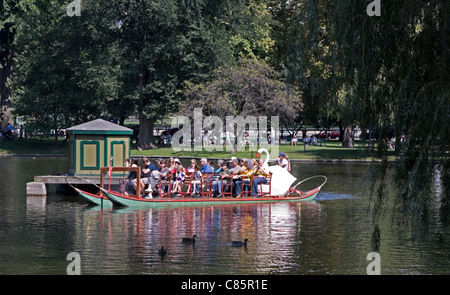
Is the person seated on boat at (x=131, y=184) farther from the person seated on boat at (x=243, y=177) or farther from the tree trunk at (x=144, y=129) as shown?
the tree trunk at (x=144, y=129)

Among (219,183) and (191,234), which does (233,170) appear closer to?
(219,183)

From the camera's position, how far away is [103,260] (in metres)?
17.6

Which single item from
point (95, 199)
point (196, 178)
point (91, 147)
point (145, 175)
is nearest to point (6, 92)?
point (91, 147)

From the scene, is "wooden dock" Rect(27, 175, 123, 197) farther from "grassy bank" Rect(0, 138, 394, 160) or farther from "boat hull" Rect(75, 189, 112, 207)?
"grassy bank" Rect(0, 138, 394, 160)

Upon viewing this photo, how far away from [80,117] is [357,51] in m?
52.6

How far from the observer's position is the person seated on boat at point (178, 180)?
93.4 feet

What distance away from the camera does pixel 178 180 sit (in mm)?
28547

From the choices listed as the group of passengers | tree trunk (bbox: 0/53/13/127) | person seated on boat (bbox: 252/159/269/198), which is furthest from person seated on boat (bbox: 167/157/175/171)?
tree trunk (bbox: 0/53/13/127)

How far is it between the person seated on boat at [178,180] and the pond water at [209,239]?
5.97ft

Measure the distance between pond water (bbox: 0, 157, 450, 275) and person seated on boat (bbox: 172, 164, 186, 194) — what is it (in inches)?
71.7

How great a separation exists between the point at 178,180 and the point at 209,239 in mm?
8144

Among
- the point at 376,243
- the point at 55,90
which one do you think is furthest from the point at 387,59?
the point at 55,90

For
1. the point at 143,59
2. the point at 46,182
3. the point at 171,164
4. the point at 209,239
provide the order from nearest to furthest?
1. the point at 209,239
2. the point at 171,164
3. the point at 46,182
4. the point at 143,59
